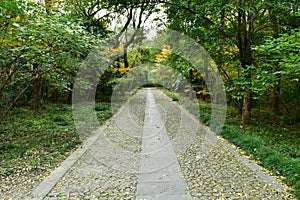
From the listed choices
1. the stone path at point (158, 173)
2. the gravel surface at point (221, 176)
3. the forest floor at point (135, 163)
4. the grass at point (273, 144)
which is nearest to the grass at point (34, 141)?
the forest floor at point (135, 163)

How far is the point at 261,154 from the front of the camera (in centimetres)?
436

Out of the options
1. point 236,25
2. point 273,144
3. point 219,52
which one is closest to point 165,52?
point 219,52

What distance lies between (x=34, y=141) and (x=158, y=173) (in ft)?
10.6

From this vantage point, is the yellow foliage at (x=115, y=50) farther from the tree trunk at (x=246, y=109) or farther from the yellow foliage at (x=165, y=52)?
the tree trunk at (x=246, y=109)

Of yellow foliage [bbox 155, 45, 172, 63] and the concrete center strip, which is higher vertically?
yellow foliage [bbox 155, 45, 172, 63]

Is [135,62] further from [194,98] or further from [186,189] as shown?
[186,189]

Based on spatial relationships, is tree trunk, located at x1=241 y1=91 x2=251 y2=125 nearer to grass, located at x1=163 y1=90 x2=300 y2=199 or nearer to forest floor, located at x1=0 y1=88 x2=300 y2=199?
grass, located at x1=163 y1=90 x2=300 y2=199

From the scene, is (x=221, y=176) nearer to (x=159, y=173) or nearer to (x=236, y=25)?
(x=159, y=173)

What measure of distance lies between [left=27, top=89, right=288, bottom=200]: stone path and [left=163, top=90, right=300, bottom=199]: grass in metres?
0.20

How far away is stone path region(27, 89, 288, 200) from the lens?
3.13m

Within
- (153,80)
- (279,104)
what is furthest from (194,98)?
(153,80)

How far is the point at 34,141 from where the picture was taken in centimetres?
547

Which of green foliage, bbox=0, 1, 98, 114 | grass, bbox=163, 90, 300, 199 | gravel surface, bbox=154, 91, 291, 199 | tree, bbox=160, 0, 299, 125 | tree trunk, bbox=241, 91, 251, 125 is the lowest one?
gravel surface, bbox=154, 91, 291, 199

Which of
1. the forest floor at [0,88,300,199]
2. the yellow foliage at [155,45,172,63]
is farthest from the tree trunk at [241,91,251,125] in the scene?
the yellow foliage at [155,45,172,63]
